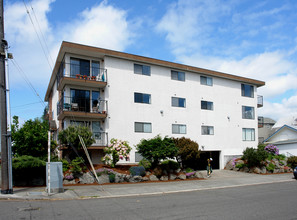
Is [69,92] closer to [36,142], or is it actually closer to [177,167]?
[36,142]

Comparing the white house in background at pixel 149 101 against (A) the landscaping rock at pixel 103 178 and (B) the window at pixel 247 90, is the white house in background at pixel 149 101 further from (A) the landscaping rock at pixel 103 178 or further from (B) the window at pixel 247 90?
(A) the landscaping rock at pixel 103 178

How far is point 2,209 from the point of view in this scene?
29.7ft

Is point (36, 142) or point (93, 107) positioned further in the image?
point (93, 107)

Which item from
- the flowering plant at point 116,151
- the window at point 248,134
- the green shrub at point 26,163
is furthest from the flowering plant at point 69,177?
the window at point 248,134

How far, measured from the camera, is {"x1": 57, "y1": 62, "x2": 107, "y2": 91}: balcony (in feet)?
69.0

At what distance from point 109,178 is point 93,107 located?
6877mm

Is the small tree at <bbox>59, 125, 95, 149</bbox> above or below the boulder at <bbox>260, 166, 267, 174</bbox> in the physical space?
above

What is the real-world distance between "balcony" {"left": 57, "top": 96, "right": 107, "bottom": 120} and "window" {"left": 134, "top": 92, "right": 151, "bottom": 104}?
117 inches

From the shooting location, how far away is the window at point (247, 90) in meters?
31.3

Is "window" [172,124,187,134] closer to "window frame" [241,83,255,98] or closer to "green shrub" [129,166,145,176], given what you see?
"green shrub" [129,166,145,176]

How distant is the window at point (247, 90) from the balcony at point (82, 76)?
660 inches

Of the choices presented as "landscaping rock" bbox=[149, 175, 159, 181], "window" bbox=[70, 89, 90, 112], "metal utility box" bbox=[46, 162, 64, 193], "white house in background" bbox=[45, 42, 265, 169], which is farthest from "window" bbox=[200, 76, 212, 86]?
"metal utility box" bbox=[46, 162, 64, 193]

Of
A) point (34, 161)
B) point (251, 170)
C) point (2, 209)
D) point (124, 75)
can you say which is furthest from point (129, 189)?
point (251, 170)

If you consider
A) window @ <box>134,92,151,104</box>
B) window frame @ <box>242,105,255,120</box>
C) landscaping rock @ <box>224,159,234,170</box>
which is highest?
window @ <box>134,92,151,104</box>
